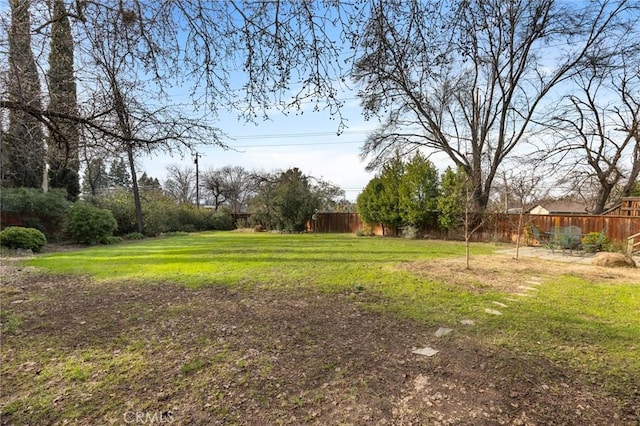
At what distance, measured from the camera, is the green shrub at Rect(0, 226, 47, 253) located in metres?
9.68

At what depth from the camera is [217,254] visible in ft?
31.2

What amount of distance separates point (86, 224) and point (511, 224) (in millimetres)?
17003

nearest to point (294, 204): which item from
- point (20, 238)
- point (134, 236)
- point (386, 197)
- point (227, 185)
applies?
point (386, 197)

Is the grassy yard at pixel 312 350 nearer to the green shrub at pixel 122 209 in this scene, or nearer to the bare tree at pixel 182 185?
the green shrub at pixel 122 209

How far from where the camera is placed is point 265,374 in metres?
2.66

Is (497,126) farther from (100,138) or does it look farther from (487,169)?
(100,138)

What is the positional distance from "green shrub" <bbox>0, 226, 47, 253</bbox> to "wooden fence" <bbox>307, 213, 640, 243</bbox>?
13838 mm

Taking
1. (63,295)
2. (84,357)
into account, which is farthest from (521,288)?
(63,295)

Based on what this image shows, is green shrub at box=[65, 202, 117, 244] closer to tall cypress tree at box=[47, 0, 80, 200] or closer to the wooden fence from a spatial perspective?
tall cypress tree at box=[47, 0, 80, 200]

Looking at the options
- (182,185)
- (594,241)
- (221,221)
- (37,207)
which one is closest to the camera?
(594,241)

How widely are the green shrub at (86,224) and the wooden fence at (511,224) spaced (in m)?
11.6

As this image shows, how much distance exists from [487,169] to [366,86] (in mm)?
15272

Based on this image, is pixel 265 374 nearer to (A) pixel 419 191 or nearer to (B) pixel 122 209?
(A) pixel 419 191

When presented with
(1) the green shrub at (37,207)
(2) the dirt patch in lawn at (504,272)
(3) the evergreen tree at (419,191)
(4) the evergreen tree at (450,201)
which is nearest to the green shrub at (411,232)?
(3) the evergreen tree at (419,191)
